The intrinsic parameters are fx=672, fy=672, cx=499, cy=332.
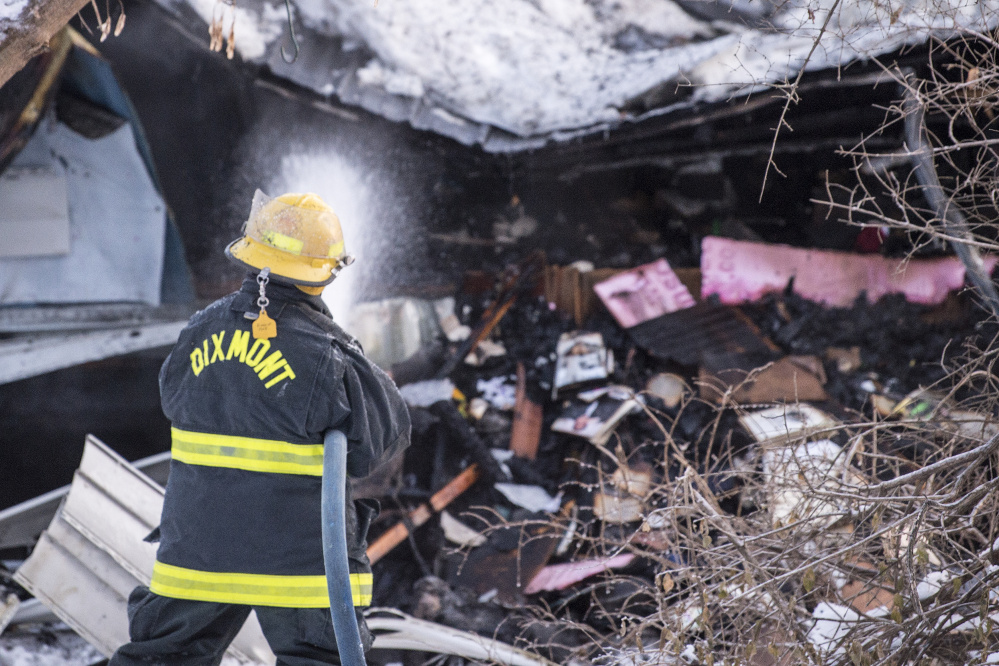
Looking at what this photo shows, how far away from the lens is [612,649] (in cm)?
255

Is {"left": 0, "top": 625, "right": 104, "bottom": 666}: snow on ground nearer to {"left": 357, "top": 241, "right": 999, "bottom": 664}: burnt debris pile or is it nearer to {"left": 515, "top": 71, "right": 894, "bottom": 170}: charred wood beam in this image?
{"left": 357, "top": 241, "right": 999, "bottom": 664}: burnt debris pile

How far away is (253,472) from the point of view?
221 cm

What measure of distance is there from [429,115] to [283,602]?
4.33m

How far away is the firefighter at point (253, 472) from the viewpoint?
2193 millimetres

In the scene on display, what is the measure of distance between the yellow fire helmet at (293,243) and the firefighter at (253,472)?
4 centimetres

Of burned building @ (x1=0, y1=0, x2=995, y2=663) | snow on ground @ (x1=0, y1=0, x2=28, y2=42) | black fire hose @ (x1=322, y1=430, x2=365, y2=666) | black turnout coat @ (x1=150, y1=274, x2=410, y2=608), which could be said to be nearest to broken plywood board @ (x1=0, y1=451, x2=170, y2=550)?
burned building @ (x1=0, y1=0, x2=995, y2=663)

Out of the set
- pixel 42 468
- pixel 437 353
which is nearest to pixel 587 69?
pixel 437 353

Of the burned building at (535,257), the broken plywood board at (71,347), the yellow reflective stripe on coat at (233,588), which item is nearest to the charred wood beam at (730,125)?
the burned building at (535,257)

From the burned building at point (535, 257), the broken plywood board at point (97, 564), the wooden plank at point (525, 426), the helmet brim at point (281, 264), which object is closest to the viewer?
the helmet brim at point (281, 264)

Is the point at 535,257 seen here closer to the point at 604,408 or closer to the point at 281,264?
the point at 604,408

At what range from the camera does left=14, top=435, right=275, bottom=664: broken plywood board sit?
9.64 ft

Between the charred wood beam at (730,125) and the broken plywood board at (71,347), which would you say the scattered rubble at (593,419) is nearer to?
the charred wood beam at (730,125)

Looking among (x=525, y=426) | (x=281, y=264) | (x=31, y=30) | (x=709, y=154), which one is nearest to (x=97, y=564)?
(x=281, y=264)

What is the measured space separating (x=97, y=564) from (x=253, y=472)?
1.41 metres
